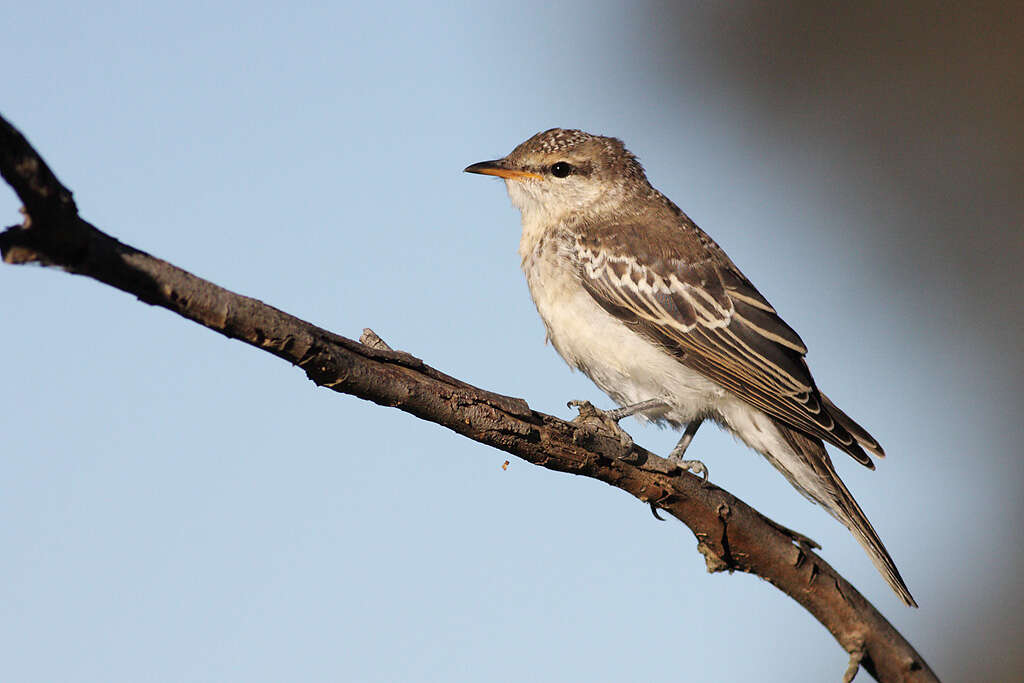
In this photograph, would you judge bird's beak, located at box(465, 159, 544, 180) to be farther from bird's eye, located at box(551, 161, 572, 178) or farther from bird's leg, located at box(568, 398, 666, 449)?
bird's leg, located at box(568, 398, 666, 449)

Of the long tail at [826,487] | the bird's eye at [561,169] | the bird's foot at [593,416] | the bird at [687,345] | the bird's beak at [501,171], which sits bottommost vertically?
the bird's foot at [593,416]

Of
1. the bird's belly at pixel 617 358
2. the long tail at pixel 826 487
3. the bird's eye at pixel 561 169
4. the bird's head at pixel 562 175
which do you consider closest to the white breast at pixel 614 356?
the bird's belly at pixel 617 358

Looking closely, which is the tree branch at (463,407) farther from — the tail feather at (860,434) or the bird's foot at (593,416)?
the tail feather at (860,434)

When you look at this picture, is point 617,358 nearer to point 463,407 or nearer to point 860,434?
point 860,434

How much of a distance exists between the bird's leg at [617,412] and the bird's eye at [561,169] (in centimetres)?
242

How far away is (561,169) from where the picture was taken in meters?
9.38

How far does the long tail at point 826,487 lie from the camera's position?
710cm

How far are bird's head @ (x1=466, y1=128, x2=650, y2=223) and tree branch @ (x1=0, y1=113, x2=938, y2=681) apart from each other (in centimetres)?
388

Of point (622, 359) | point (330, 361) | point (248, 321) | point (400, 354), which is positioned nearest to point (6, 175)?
point (248, 321)

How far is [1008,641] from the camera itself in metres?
16.4

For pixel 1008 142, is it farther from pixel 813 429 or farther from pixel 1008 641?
pixel 813 429

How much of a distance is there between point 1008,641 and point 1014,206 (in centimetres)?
721

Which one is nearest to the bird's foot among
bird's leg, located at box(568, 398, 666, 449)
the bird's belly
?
bird's leg, located at box(568, 398, 666, 449)

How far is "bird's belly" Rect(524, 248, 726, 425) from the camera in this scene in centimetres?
788
